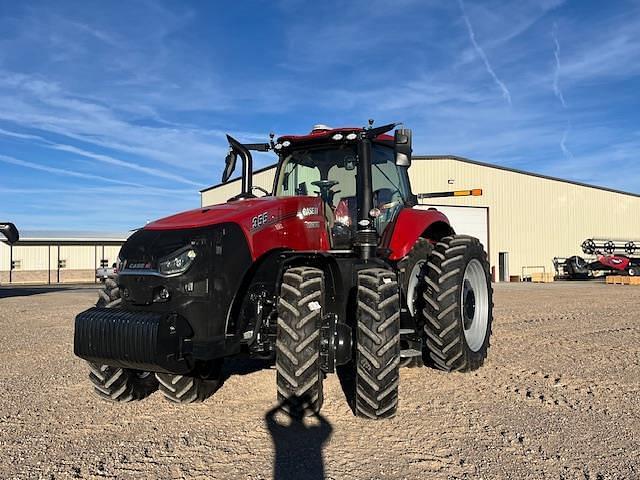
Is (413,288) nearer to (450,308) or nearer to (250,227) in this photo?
(450,308)

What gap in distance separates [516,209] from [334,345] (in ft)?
111

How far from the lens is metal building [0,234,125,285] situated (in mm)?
40781

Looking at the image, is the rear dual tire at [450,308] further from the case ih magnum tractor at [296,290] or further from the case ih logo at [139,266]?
the case ih logo at [139,266]

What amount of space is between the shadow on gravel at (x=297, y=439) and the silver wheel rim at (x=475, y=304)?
2561 millimetres

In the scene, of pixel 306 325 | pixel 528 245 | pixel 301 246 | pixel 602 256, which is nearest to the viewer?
pixel 306 325

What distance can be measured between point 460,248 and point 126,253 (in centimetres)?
338

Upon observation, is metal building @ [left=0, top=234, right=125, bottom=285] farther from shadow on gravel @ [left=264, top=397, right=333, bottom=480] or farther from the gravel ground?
shadow on gravel @ [left=264, top=397, right=333, bottom=480]

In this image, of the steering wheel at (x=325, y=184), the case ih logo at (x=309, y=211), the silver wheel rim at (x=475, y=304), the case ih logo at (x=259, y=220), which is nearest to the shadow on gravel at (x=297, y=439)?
the case ih logo at (x=259, y=220)

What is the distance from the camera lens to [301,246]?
527cm

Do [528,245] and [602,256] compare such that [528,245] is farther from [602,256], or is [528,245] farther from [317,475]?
[317,475]

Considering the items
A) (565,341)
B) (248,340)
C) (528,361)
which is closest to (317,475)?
(248,340)

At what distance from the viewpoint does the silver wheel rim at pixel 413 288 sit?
6000 millimetres

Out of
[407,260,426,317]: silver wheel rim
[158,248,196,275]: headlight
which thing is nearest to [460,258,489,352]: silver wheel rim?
[407,260,426,317]: silver wheel rim

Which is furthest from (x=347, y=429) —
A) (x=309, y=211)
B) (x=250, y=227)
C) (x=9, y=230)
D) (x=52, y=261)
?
(x=52, y=261)
